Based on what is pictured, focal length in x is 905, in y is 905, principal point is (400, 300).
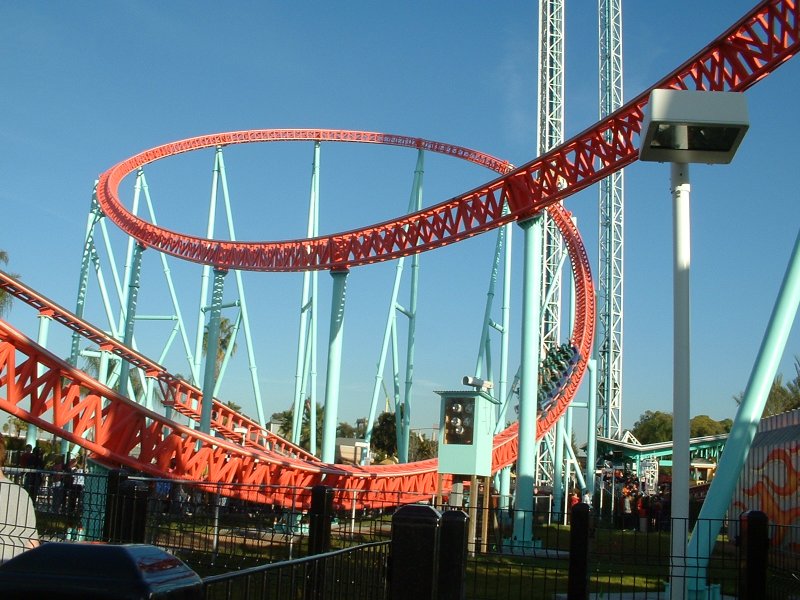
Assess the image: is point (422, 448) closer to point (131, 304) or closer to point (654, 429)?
point (131, 304)

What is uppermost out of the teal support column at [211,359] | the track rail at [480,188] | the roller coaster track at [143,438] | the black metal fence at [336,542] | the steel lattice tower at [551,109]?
the steel lattice tower at [551,109]

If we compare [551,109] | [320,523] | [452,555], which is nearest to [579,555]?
[452,555]

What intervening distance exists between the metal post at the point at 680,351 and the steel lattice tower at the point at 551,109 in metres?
21.2

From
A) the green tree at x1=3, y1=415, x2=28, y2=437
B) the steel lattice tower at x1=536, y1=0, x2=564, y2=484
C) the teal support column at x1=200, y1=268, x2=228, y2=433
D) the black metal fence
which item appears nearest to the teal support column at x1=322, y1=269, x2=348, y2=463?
the teal support column at x1=200, y1=268, x2=228, y2=433

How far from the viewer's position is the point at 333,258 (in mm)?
17453

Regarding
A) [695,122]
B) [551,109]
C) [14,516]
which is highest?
[551,109]

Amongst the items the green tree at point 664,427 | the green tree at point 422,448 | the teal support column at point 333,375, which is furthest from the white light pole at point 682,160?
the green tree at point 664,427

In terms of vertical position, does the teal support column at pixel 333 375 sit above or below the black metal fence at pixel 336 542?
above

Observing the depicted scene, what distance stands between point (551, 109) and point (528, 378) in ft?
55.9

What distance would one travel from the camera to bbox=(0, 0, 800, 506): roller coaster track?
1133 cm

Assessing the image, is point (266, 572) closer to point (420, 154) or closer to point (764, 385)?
point (764, 385)

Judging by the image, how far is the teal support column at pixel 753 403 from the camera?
7.77 meters

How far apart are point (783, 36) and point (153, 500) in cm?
876

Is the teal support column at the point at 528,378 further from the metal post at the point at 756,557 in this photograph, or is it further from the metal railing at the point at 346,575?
the metal railing at the point at 346,575
